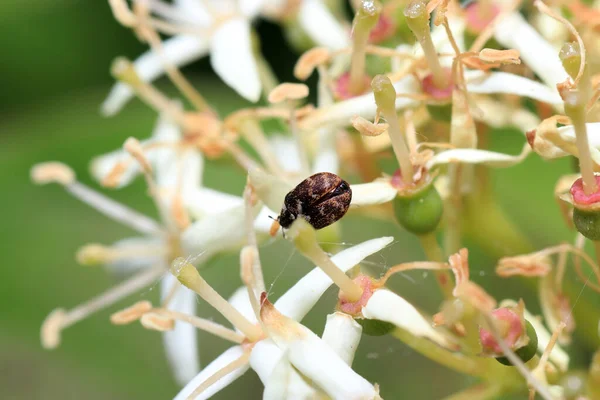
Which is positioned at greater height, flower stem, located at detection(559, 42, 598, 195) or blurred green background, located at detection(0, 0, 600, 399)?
flower stem, located at detection(559, 42, 598, 195)

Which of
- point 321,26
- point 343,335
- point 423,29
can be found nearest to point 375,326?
point 343,335

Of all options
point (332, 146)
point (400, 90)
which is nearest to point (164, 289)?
point (332, 146)

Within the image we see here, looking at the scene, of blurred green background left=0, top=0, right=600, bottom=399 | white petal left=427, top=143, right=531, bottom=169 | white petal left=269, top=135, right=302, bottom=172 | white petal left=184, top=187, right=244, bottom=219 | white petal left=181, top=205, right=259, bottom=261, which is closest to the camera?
white petal left=427, top=143, right=531, bottom=169

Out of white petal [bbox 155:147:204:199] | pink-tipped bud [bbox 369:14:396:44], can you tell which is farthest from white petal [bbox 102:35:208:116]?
pink-tipped bud [bbox 369:14:396:44]

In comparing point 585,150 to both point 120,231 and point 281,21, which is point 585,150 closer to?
point 281,21

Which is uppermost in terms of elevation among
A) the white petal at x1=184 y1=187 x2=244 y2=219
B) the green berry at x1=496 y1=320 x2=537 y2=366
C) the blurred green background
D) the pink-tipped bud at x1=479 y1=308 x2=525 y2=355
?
the white petal at x1=184 y1=187 x2=244 y2=219

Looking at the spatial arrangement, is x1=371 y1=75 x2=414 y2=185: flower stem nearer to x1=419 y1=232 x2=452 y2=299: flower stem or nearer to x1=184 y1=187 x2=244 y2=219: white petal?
x1=419 y1=232 x2=452 y2=299: flower stem

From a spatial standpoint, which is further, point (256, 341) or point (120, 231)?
point (120, 231)

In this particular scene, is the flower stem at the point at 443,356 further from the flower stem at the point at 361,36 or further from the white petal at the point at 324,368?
the flower stem at the point at 361,36
